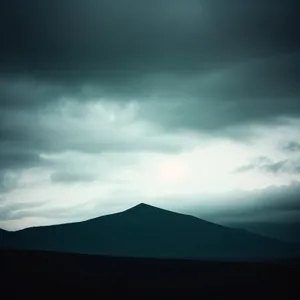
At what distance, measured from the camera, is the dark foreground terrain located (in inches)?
Result: 2522

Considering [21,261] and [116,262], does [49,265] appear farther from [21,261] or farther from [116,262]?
[116,262]

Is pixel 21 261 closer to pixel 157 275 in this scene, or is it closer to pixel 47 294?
pixel 47 294

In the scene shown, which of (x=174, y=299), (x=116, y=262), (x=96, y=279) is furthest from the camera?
(x=116, y=262)

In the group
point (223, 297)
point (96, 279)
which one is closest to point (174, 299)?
point (223, 297)

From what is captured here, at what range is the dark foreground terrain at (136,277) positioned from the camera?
64062mm

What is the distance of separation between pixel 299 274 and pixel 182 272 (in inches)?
727

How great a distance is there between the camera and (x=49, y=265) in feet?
245

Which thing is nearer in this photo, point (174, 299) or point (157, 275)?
point (174, 299)

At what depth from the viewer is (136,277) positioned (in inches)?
2980

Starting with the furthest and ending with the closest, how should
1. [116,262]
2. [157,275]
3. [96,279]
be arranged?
1. [116,262]
2. [157,275]
3. [96,279]

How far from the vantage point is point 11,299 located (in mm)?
57125

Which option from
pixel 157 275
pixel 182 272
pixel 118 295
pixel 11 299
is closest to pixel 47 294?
pixel 11 299

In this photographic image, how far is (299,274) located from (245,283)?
11.7 metres

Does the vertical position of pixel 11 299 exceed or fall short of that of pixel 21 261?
it falls short
